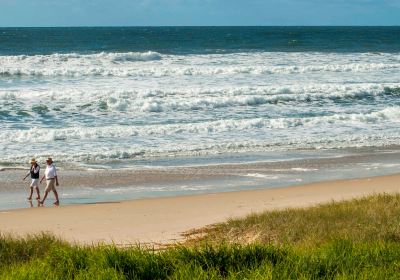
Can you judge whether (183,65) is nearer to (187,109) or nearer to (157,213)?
(187,109)

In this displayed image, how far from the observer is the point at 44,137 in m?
24.2

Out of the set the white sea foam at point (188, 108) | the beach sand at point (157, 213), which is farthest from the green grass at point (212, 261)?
the white sea foam at point (188, 108)

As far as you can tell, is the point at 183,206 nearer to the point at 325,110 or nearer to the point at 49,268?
the point at 49,268

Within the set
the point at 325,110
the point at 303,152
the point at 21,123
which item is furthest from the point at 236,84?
the point at 303,152

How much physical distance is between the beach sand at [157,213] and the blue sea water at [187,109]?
5187mm

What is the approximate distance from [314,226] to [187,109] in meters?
21.0

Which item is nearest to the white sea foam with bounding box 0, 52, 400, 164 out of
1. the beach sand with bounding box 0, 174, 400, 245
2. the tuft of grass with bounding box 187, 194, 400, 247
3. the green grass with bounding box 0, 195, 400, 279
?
the beach sand with bounding box 0, 174, 400, 245

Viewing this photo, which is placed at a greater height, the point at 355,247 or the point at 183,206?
the point at 355,247

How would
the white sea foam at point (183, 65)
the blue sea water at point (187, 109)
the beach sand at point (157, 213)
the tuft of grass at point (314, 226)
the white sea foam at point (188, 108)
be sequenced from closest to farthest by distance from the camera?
1. the tuft of grass at point (314, 226)
2. the beach sand at point (157, 213)
3. the blue sea water at point (187, 109)
4. the white sea foam at point (188, 108)
5. the white sea foam at point (183, 65)

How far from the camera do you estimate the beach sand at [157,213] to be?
41.9ft

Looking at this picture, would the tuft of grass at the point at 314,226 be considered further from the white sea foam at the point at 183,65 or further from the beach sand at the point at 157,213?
the white sea foam at the point at 183,65

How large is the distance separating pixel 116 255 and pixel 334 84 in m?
34.4

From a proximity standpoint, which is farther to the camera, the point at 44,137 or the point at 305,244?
the point at 44,137

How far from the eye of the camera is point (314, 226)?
35.8 feet
